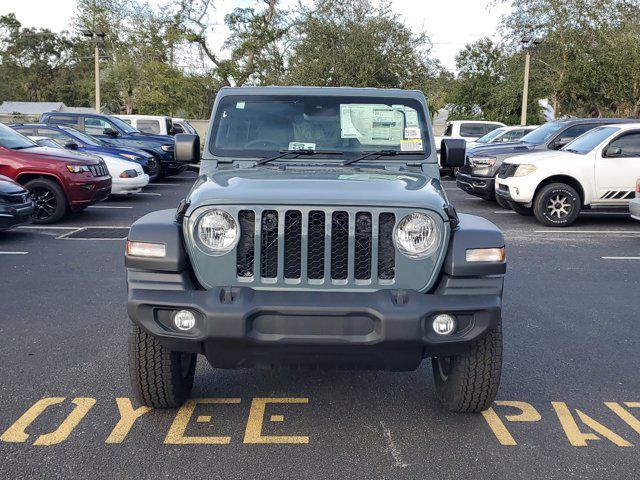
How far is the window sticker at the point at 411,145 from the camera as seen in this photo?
4.97 metres

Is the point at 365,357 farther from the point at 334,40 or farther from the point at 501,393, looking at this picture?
the point at 334,40

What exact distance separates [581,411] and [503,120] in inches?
1276

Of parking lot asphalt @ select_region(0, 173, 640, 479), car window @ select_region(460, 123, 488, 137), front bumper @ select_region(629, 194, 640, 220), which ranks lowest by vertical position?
parking lot asphalt @ select_region(0, 173, 640, 479)

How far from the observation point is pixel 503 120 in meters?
35.1

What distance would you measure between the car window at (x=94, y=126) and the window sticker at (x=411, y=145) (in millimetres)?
15666

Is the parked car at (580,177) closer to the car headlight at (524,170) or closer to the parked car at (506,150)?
the car headlight at (524,170)

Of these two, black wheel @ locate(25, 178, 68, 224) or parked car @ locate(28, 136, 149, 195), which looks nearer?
black wheel @ locate(25, 178, 68, 224)

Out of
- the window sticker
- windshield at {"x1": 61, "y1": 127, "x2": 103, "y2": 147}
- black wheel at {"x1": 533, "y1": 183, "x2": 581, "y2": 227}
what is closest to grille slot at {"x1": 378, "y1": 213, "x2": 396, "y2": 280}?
the window sticker

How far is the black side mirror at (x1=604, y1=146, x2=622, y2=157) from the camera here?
1154 cm

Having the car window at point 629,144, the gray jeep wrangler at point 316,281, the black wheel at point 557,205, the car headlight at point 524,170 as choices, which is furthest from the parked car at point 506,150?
the gray jeep wrangler at point 316,281

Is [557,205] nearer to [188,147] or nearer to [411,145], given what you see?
[411,145]

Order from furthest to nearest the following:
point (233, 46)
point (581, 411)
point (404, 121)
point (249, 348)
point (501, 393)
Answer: point (233, 46), point (404, 121), point (501, 393), point (581, 411), point (249, 348)

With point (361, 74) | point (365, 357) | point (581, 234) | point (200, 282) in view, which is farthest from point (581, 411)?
point (361, 74)

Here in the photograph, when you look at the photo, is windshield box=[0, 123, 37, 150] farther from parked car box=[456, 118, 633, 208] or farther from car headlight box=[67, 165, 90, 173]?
parked car box=[456, 118, 633, 208]
